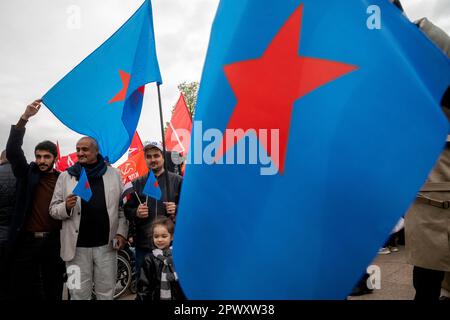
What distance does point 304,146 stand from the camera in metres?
1.25

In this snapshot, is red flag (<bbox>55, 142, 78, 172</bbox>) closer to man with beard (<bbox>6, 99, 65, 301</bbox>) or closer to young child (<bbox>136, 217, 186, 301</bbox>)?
man with beard (<bbox>6, 99, 65, 301</bbox>)

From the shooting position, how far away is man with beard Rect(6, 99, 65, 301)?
3316 millimetres

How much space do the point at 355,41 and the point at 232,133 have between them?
547 millimetres

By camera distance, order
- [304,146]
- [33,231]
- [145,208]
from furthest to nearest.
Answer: [33,231] < [145,208] < [304,146]

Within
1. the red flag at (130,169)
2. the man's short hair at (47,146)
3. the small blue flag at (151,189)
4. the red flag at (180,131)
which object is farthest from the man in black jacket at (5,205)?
the red flag at (130,169)

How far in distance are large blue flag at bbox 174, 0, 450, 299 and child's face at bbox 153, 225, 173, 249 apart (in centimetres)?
151

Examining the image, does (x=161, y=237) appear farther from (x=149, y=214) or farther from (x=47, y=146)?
(x=47, y=146)

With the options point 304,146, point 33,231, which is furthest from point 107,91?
point 304,146

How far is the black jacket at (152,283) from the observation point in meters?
2.61

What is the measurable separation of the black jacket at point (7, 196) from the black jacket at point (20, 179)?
151 millimetres

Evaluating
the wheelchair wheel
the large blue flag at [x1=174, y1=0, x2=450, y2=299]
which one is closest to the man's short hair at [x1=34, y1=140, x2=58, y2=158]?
the wheelchair wheel

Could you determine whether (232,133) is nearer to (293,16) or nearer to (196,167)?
(196,167)

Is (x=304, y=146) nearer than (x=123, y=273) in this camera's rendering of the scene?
Yes

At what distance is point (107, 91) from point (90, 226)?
3.99ft
